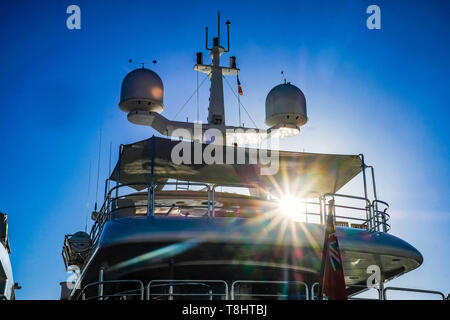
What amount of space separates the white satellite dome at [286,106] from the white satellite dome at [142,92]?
3006mm

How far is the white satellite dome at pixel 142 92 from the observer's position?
52.2ft

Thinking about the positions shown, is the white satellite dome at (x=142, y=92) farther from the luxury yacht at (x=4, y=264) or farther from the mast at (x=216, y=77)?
the luxury yacht at (x=4, y=264)

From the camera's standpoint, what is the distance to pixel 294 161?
14.6m

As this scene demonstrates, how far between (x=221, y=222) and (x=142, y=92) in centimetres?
521

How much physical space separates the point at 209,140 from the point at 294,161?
3.46 meters

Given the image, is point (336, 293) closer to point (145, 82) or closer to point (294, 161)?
point (294, 161)

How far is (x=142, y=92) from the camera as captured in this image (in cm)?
1589

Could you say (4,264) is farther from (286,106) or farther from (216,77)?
(286,106)

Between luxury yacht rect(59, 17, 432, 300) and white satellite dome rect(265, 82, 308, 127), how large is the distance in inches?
1.1

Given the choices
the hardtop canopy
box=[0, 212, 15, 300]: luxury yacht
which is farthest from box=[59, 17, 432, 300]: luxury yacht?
box=[0, 212, 15, 300]: luxury yacht

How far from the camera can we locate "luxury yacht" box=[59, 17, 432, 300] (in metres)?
12.1

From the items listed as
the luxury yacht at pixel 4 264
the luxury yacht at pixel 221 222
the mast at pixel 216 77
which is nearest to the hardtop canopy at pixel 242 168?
the luxury yacht at pixel 221 222
